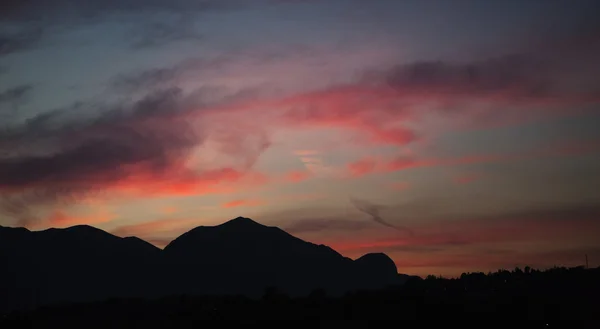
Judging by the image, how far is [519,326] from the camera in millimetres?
145750

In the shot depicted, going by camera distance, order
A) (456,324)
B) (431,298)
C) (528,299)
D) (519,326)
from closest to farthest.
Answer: (519,326)
(456,324)
(528,299)
(431,298)

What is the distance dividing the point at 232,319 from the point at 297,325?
19952 millimetres

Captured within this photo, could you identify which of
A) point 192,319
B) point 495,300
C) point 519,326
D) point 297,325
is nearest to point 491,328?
point 519,326

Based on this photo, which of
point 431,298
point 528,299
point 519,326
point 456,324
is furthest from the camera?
point 431,298

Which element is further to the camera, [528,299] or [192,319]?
[192,319]

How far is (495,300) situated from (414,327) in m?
29.0

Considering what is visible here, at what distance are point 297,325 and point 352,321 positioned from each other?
13597mm

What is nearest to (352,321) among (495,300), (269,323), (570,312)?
(269,323)

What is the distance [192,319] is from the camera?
192 m

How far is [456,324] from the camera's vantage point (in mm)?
157125

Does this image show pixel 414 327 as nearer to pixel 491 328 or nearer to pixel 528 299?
pixel 491 328

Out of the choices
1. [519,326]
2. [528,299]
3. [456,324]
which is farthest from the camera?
[528,299]

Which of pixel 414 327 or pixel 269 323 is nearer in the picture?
pixel 414 327

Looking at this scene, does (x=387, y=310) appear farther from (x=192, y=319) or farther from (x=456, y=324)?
(x=192, y=319)
